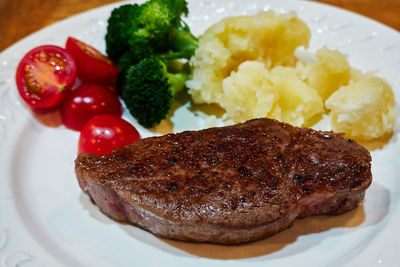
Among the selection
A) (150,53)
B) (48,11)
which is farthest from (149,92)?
(48,11)

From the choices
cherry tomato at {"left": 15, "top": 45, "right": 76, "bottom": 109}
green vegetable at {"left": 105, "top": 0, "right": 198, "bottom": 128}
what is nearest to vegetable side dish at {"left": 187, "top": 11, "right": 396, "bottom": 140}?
green vegetable at {"left": 105, "top": 0, "right": 198, "bottom": 128}

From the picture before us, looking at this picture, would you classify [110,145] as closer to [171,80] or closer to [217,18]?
[171,80]

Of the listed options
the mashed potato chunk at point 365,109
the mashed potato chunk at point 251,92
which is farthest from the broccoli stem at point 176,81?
the mashed potato chunk at point 365,109

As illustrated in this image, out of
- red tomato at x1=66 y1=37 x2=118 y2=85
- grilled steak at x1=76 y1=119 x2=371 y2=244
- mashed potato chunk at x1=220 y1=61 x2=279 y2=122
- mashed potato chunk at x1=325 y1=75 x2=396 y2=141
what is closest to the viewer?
grilled steak at x1=76 y1=119 x2=371 y2=244

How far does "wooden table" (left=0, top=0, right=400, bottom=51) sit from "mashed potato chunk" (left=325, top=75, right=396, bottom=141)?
219 cm

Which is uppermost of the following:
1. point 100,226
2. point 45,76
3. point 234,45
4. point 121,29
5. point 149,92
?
point 121,29

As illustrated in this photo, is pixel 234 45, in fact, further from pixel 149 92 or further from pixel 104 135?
pixel 104 135

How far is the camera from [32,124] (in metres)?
3.47

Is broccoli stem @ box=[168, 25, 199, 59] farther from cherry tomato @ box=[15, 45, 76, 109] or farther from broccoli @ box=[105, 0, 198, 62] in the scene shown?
cherry tomato @ box=[15, 45, 76, 109]

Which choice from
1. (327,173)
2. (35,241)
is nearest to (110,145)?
(35,241)

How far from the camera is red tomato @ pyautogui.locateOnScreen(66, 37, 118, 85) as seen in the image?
3.70 metres

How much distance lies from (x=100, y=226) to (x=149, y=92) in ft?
4.33

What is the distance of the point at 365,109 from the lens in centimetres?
311

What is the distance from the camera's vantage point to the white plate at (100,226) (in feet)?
7.86
